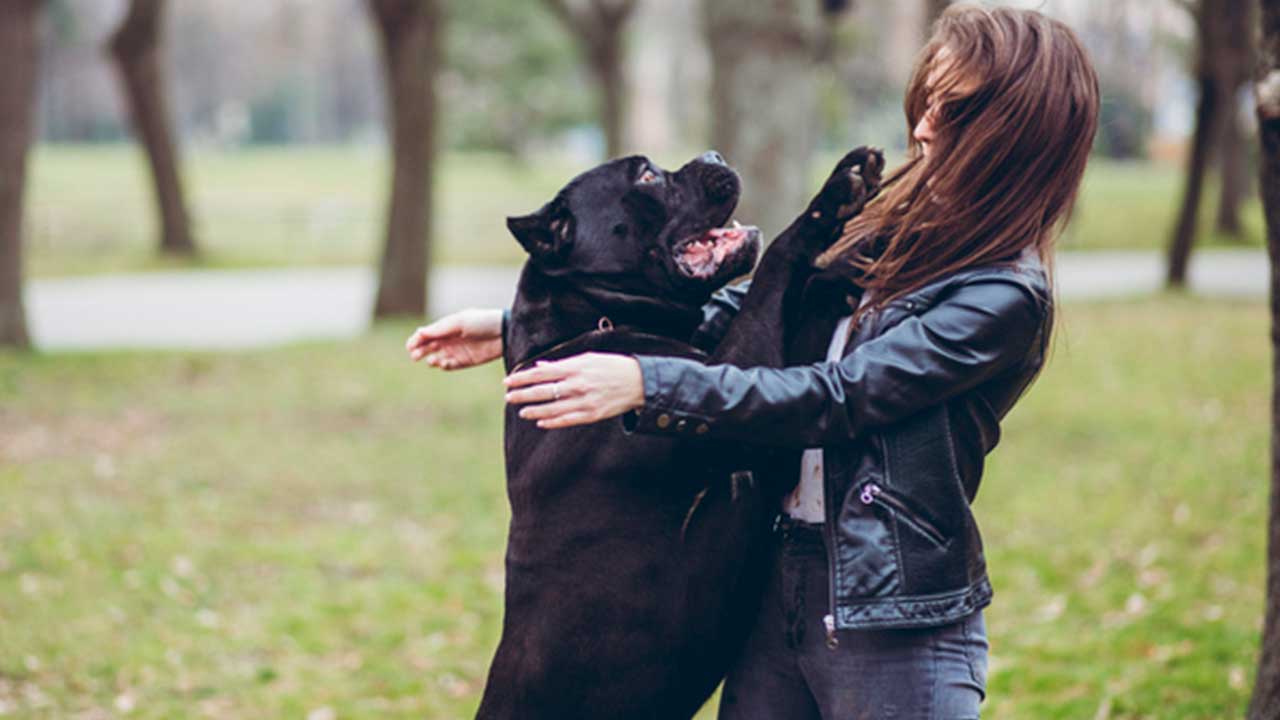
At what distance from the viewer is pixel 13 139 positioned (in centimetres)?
1367

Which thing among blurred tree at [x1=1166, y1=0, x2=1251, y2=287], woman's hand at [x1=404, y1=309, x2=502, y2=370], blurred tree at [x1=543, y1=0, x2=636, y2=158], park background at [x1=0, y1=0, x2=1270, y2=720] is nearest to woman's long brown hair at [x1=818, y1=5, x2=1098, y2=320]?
park background at [x1=0, y1=0, x2=1270, y2=720]

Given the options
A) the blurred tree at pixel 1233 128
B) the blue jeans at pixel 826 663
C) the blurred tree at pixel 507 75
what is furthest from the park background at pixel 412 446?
the blurred tree at pixel 507 75

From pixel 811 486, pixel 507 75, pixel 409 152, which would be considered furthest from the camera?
pixel 507 75

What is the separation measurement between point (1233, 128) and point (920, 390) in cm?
2853

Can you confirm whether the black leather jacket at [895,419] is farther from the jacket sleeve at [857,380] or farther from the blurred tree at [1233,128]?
the blurred tree at [1233,128]

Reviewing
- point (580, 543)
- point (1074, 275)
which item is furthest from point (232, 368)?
point (1074, 275)

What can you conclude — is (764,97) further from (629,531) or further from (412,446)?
(629,531)

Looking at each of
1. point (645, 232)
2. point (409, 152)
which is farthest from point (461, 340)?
point (409, 152)

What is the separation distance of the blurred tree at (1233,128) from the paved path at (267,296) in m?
2.66

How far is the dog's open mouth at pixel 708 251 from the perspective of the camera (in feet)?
9.64

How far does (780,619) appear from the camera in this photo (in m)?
2.70

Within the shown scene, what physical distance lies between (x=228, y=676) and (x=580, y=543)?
3.73 meters

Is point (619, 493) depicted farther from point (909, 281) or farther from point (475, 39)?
point (475, 39)

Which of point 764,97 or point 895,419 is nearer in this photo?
point 895,419
